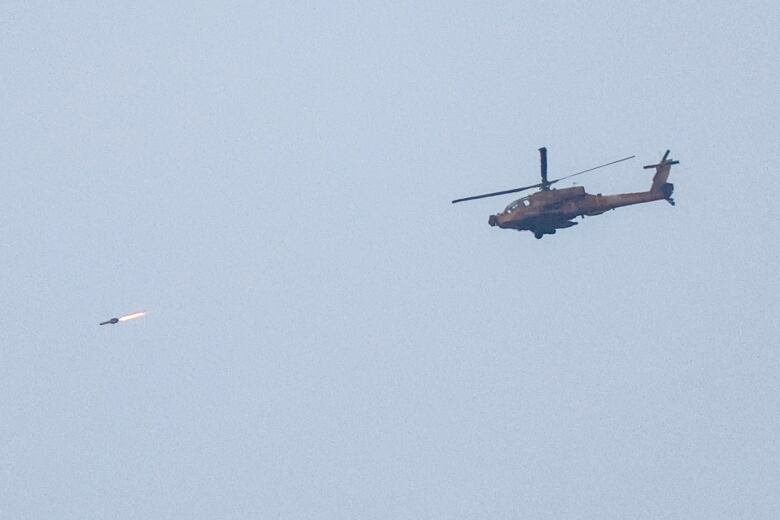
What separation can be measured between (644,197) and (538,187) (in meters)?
8.27

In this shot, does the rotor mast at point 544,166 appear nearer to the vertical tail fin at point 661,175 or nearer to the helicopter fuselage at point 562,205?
the helicopter fuselage at point 562,205

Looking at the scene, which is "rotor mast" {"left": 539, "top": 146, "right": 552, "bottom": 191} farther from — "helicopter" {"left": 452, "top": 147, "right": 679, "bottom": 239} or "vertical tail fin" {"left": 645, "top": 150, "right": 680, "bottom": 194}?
"vertical tail fin" {"left": 645, "top": 150, "right": 680, "bottom": 194}

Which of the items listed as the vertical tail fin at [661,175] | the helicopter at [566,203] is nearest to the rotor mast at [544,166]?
the helicopter at [566,203]

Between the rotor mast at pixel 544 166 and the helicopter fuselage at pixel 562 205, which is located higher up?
the rotor mast at pixel 544 166

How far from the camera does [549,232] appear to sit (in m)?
81.4

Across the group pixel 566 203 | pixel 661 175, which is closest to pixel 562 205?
pixel 566 203

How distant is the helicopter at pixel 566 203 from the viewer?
80125mm

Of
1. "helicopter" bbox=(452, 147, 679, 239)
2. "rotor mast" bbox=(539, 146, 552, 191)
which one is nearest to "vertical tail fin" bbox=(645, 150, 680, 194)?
"helicopter" bbox=(452, 147, 679, 239)

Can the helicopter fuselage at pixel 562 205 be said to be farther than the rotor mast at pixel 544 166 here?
Yes

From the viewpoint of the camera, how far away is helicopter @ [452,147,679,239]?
263 ft

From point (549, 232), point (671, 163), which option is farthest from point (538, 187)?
point (671, 163)

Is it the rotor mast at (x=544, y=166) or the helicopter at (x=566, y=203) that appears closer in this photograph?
the rotor mast at (x=544, y=166)

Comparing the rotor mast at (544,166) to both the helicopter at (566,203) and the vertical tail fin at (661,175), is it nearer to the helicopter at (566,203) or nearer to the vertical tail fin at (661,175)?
the helicopter at (566,203)

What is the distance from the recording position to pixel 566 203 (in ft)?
263
